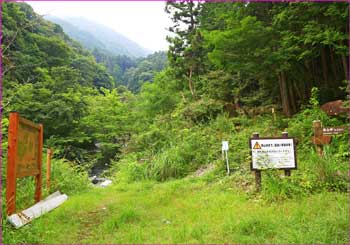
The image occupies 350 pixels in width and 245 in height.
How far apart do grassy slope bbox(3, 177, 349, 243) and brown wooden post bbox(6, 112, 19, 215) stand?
0.40 metres

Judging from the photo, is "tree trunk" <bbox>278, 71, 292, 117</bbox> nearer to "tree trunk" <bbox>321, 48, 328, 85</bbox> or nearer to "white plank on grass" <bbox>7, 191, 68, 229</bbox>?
"tree trunk" <bbox>321, 48, 328, 85</bbox>

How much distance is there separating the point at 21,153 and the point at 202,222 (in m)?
2.82

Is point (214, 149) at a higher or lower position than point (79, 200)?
higher

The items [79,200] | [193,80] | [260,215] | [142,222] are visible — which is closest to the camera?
[260,215]

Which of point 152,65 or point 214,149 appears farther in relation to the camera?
point 152,65

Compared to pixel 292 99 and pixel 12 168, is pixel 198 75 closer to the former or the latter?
pixel 292 99

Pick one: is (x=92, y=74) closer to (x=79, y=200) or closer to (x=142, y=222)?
(x=79, y=200)

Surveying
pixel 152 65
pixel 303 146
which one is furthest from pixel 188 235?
pixel 152 65

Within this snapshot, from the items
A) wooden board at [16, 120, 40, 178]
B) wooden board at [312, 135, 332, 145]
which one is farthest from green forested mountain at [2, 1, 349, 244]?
wooden board at [16, 120, 40, 178]

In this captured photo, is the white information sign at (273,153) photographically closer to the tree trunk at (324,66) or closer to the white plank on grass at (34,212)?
the white plank on grass at (34,212)

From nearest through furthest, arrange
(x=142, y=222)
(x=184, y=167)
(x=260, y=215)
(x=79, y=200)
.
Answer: (x=260, y=215) → (x=142, y=222) → (x=79, y=200) → (x=184, y=167)

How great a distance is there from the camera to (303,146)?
7.80 meters

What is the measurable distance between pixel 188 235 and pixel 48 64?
23.9 metres

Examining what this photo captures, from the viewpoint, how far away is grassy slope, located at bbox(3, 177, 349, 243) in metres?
3.41
